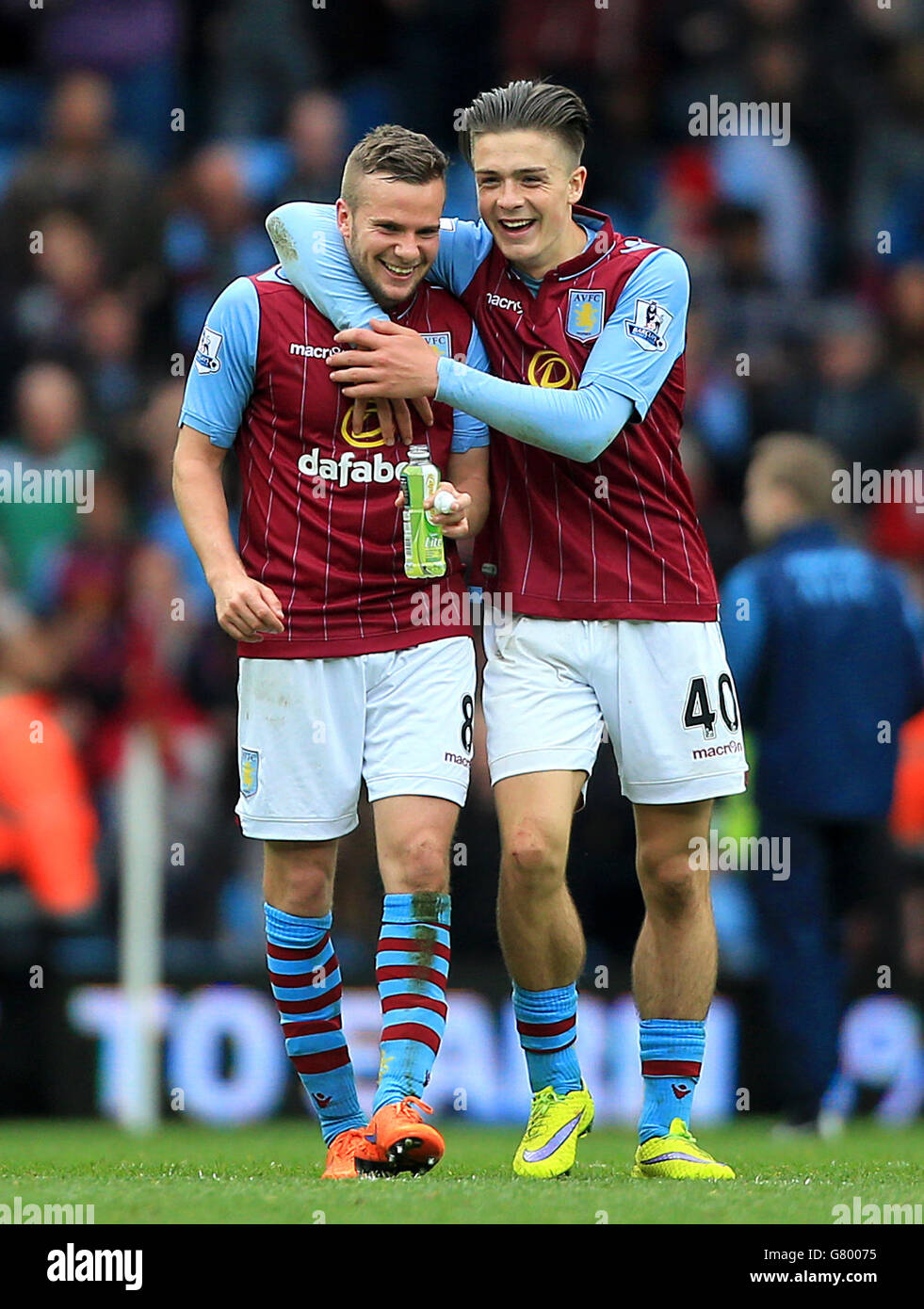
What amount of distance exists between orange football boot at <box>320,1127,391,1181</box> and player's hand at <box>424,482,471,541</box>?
4.46 feet

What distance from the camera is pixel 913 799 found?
358 inches

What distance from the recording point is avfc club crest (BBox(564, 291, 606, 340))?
5.03 metres

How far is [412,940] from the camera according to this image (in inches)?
190

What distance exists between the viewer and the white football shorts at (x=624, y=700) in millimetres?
5016

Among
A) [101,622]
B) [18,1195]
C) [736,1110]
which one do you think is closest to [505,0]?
[101,622]

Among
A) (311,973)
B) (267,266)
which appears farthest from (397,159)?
(267,266)

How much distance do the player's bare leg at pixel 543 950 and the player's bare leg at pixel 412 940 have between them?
17 cm

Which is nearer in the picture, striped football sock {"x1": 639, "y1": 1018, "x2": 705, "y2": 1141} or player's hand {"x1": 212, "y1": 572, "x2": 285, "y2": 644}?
player's hand {"x1": 212, "y1": 572, "x2": 285, "y2": 644}

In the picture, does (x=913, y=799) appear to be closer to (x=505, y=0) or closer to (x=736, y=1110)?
(x=736, y=1110)

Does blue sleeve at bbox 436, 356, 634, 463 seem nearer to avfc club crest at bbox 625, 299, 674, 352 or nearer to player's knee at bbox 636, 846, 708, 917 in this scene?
avfc club crest at bbox 625, 299, 674, 352

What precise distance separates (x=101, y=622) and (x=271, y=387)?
3981mm

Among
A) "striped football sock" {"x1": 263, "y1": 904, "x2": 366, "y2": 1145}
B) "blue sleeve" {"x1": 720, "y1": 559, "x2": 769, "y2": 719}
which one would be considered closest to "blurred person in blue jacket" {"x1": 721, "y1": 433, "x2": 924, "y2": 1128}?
"blue sleeve" {"x1": 720, "y1": 559, "x2": 769, "y2": 719}

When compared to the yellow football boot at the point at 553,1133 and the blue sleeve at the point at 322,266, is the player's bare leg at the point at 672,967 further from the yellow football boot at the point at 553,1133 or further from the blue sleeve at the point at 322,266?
the blue sleeve at the point at 322,266

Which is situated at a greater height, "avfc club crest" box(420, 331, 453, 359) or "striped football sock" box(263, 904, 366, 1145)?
"avfc club crest" box(420, 331, 453, 359)
